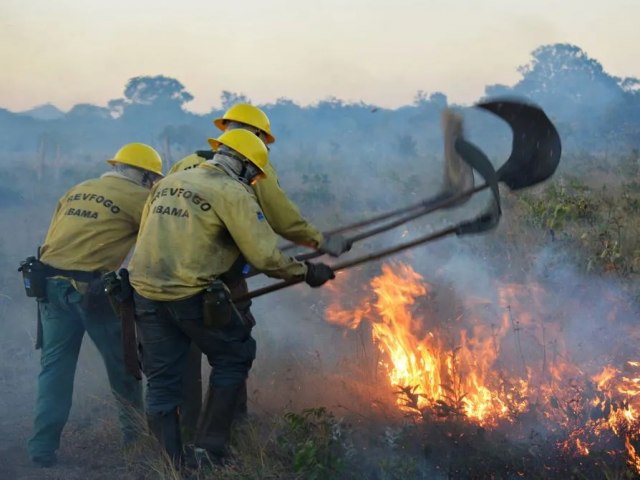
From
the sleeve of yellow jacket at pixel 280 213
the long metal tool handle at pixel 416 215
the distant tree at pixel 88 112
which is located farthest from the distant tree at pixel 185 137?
the sleeve of yellow jacket at pixel 280 213

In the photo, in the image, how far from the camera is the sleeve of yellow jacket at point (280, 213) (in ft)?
14.3

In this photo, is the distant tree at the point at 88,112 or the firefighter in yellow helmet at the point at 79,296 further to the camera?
the distant tree at the point at 88,112

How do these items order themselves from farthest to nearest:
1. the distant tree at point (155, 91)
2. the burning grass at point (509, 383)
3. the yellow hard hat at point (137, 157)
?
the distant tree at point (155, 91) < the yellow hard hat at point (137, 157) < the burning grass at point (509, 383)

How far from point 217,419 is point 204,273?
937 mm

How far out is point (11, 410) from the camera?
571cm

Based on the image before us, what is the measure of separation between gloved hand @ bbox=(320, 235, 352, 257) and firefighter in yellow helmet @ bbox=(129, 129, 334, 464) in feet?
1.57

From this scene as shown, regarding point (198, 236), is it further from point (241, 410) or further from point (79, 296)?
point (241, 410)

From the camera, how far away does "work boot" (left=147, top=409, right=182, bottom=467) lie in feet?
13.6

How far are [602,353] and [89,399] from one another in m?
4.10

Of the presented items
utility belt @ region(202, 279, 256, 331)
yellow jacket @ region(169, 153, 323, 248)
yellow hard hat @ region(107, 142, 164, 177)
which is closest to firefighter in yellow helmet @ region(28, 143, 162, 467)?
yellow hard hat @ region(107, 142, 164, 177)

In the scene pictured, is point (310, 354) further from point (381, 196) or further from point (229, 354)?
point (381, 196)

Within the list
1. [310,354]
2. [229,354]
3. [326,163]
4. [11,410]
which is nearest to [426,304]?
[310,354]

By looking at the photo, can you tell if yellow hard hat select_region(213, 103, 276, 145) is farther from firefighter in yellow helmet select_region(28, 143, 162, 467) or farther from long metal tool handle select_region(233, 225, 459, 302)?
long metal tool handle select_region(233, 225, 459, 302)

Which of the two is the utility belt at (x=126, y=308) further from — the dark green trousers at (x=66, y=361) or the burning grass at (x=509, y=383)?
the burning grass at (x=509, y=383)
